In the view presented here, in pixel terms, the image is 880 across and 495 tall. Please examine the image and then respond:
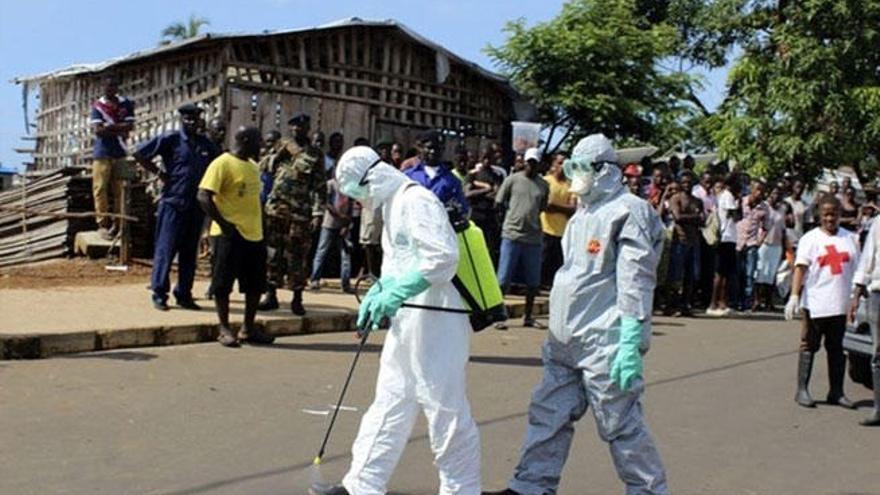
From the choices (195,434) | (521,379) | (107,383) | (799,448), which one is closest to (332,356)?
(521,379)

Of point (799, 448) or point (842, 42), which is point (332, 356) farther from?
point (842, 42)

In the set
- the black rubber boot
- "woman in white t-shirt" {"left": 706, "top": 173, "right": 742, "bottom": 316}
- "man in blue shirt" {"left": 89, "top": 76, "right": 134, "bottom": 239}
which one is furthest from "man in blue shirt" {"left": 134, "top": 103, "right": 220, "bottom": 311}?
"woman in white t-shirt" {"left": 706, "top": 173, "right": 742, "bottom": 316}

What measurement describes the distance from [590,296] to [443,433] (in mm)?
1041

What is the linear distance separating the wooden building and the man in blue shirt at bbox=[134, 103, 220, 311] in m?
5.00

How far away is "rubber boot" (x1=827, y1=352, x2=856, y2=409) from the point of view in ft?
29.1

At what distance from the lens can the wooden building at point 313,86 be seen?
53.3 feet

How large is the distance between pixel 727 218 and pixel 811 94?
7.33 m

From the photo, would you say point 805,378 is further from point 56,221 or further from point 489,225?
point 56,221

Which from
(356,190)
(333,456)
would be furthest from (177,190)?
(356,190)

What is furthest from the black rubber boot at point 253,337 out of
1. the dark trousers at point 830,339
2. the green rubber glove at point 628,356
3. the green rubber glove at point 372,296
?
the green rubber glove at point 628,356

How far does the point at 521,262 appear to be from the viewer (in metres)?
12.9

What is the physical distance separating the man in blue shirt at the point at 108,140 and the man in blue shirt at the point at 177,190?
11.1 feet

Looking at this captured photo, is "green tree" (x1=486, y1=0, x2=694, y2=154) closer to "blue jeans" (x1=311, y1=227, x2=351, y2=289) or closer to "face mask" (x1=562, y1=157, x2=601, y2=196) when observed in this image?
"blue jeans" (x1=311, y1=227, x2=351, y2=289)

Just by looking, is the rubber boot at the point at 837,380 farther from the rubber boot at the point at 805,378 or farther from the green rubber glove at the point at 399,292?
the green rubber glove at the point at 399,292
